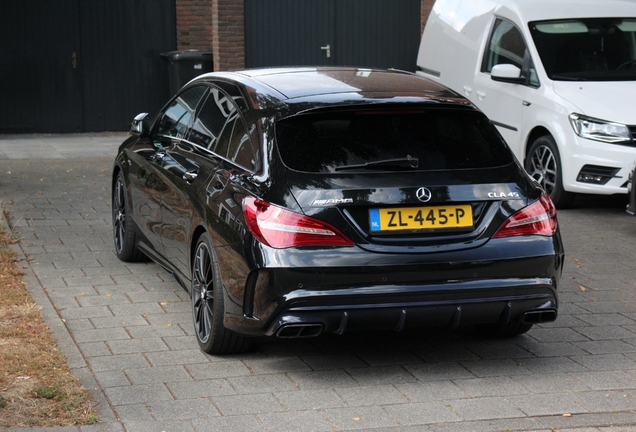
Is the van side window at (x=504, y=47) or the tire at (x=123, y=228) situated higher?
the van side window at (x=504, y=47)

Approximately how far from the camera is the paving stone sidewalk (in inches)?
191

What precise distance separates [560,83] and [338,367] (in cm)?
586

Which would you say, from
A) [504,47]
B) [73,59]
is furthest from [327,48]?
[504,47]

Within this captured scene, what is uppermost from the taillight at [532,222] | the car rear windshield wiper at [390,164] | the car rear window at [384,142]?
the car rear window at [384,142]

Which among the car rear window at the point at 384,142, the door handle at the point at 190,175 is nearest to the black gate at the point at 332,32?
the door handle at the point at 190,175

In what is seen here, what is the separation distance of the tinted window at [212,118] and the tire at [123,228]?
1.50 metres

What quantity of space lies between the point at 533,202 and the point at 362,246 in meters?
1.03

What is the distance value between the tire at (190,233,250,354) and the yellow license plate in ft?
3.27

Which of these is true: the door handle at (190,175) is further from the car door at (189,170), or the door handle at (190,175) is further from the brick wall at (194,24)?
the brick wall at (194,24)

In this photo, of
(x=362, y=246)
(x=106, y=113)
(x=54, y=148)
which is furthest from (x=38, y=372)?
(x=106, y=113)

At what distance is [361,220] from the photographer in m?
5.18

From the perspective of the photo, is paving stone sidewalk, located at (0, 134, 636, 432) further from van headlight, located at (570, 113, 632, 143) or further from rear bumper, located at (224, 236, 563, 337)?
van headlight, located at (570, 113, 632, 143)

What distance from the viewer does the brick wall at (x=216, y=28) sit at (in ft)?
55.9

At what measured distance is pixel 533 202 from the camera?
549 centimetres
